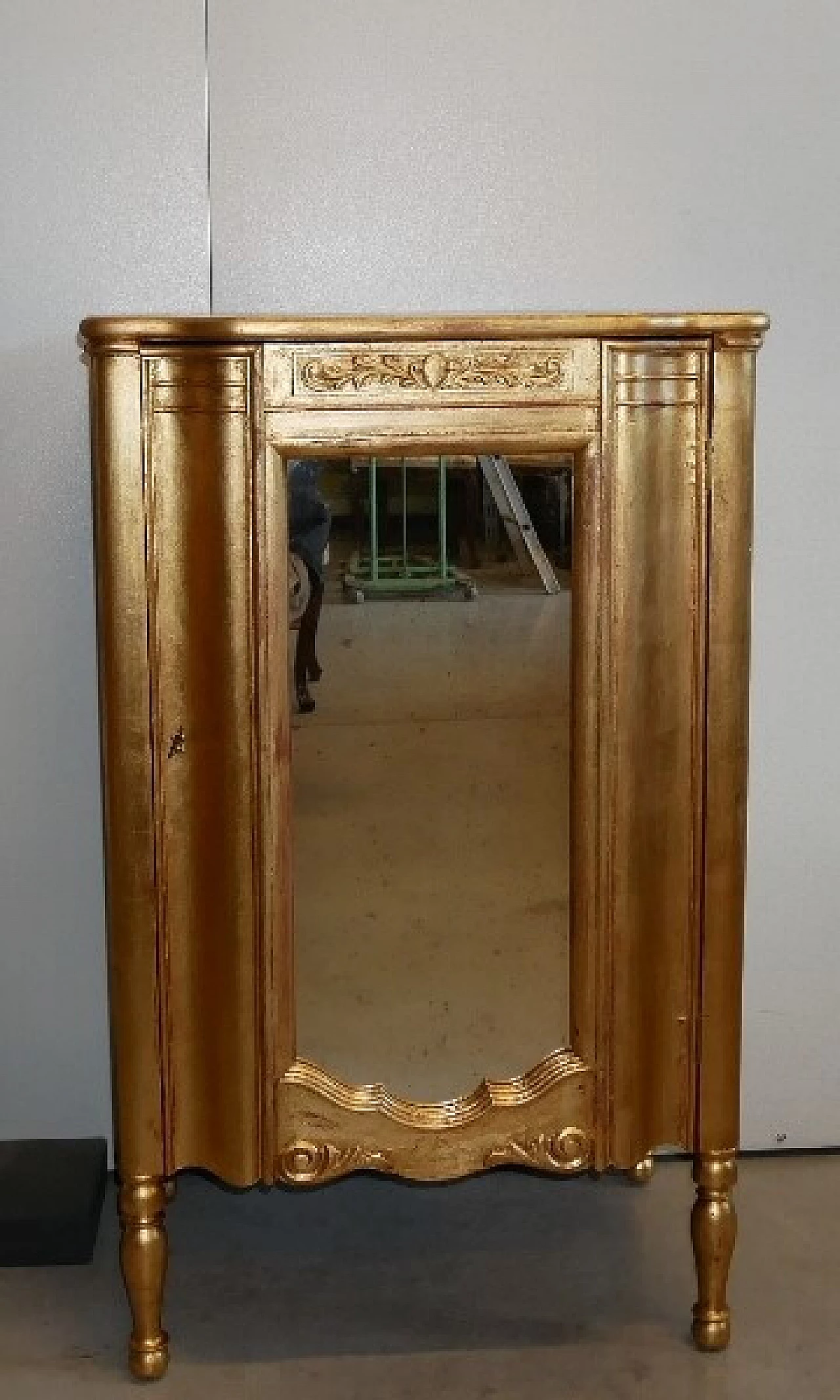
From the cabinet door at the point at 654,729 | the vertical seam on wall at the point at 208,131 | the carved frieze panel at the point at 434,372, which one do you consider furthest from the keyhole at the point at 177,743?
the vertical seam on wall at the point at 208,131

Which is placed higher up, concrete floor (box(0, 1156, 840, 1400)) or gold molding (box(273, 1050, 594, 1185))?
gold molding (box(273, 1050, 594, 1185))

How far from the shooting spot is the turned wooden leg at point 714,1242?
2453 mm

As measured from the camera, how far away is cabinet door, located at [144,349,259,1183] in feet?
7.30

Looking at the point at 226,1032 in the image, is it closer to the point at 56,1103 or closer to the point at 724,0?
the point at 56,1103

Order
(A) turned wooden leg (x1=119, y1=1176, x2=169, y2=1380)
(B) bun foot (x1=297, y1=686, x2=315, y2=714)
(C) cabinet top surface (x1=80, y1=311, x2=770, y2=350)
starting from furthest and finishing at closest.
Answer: (A) turned wooden leg (x1=119, y1=1176, x2=169, y2=1380) < (B) bun foot (x1=297, y1=686, x2=315, y2=714) < (C) cabinet top surface (x1=80, y1=311, x2=770, y2=350)

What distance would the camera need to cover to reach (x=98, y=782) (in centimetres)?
285

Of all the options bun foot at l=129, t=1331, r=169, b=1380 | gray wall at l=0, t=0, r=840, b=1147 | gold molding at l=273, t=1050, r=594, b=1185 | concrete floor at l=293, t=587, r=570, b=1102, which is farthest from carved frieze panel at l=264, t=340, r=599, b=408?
bun foot at l=129, t=1331, r=169, b=1380

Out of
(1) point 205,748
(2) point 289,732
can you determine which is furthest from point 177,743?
(2) point 289,732

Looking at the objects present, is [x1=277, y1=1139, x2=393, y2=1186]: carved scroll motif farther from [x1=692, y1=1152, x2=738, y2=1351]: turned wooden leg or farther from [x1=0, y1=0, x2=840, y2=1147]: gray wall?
[x1=0, y1=0, x2=840, y2=1147]: gray wall

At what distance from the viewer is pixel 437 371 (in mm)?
2215

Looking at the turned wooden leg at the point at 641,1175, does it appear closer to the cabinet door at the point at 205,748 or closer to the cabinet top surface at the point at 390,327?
the cabinet door at the point at 205,748

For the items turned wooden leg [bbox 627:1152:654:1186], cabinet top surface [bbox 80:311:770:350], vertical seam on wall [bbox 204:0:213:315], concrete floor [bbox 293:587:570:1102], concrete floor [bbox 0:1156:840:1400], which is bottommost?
concrete floor [bbox 0:1156:840:1400]

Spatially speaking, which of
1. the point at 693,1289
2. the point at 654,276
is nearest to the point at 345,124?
the point at 654,276

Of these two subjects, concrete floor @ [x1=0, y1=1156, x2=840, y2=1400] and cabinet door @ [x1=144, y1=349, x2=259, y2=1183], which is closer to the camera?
cabinet door @ [x1=144, y1=349, x2=259, y2=1183]
